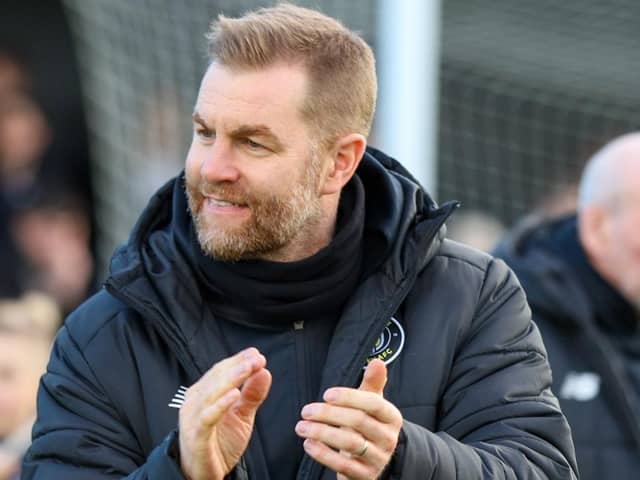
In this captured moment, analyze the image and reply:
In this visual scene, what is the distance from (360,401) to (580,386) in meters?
2.08

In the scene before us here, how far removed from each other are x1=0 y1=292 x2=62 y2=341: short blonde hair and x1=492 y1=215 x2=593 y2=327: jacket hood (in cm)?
151

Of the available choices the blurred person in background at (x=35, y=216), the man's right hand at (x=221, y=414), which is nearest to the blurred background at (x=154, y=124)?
the blurred person in background at (x=35, y=216)

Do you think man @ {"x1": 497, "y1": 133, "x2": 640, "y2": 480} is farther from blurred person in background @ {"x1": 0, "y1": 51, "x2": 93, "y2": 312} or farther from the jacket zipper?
blurred person in background @ {"x1": 0, "y1": 51, "x2": 93, "y2": 312}

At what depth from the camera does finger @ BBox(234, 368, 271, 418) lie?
2.24 m

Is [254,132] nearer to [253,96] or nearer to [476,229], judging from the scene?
[253,96]

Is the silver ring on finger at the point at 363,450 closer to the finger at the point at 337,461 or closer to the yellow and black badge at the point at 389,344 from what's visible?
the finger at the point at 337,461

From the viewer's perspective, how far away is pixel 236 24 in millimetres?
2643

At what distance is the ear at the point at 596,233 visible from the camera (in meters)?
4.46

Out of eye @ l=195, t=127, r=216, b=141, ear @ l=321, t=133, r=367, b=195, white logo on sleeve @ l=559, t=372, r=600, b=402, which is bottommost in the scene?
white logo on sleeve @ l=559, t=372, r=600, b=402

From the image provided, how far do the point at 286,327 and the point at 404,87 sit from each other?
3.19 m

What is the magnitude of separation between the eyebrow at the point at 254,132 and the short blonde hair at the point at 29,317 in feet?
6.94

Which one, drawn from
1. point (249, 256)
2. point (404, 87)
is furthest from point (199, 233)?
point (404, 87)

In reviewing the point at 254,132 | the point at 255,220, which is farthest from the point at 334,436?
the point at 254,132

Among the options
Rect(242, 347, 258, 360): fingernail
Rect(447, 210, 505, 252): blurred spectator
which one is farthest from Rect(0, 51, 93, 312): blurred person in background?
Rect(242, 347, 258, 360): fingernail
